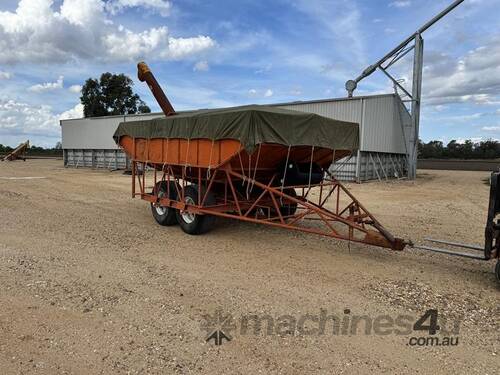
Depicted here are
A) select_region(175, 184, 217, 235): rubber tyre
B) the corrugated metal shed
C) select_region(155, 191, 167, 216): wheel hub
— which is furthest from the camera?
the corrugated metal shed

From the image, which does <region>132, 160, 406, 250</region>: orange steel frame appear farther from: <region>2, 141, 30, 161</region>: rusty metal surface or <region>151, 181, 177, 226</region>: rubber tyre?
<region>2, 141, 30, 161</region>: rusty metal surface

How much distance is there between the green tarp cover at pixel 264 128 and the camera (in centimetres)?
704

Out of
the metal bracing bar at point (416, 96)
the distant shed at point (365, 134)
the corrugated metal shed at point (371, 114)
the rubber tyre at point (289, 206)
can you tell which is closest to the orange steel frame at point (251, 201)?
the rubber tyre at point (289, 206)

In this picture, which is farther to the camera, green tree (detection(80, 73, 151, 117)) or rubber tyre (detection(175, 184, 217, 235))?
green tree (detection(80, 73, 151, 117))

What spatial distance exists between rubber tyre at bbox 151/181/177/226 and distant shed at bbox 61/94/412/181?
10.6 metres

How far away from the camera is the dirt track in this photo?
12.0 ft

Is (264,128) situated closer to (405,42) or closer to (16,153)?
(405,42)

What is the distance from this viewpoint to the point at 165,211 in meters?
9.48

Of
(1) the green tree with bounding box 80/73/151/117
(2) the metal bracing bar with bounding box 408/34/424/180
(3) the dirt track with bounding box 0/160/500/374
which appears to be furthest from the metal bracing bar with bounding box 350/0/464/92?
(1) the green tree with bounding box 80/73/151/117

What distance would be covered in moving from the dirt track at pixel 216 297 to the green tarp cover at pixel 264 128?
200cm

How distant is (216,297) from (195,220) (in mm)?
3611

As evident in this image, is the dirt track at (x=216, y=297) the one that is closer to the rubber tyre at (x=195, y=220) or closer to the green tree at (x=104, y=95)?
the rubber tyre at (x=195, y=220)

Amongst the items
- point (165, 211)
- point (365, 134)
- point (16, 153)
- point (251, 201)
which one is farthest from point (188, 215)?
point (16, 153)

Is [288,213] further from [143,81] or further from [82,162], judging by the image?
[82,162]
